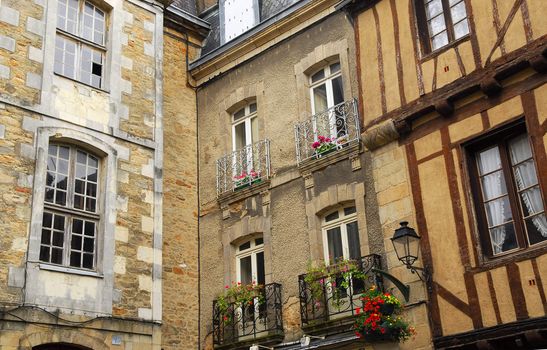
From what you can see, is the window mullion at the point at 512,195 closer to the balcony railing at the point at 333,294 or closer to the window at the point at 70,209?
the balcony railing at the point at 333,294

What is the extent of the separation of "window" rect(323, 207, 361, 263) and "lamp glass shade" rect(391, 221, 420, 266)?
1379 millimetres

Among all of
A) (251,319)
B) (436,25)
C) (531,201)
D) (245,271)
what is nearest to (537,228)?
(531,201)

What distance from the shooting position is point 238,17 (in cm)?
1302

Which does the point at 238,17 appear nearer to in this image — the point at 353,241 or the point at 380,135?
the point at 380,135

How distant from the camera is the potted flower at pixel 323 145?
34.3 ft

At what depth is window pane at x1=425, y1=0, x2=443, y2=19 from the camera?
9.30 metres

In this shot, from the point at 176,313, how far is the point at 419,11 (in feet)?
18.8

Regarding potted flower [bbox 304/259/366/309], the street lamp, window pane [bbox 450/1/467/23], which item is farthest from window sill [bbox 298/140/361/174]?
window pane [bbox 450/1/467/23]

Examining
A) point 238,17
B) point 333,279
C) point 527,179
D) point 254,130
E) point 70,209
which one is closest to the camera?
point 527,179

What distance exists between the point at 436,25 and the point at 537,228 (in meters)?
3.09

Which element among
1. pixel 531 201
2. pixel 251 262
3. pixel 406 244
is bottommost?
pixel 406 244

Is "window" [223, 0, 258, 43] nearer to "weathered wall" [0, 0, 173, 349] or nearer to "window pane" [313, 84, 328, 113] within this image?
"weathered wall" [0, 0, 173, 349]

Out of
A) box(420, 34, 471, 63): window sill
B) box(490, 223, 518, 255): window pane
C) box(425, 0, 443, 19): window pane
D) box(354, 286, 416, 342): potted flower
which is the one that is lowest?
box(354, 286, 416, 342): potted flower

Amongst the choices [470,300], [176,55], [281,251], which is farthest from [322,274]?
[176,55]
